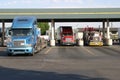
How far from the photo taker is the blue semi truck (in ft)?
115

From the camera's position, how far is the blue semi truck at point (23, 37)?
3519 cm

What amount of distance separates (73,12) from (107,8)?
18.7ft

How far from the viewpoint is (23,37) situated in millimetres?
35625

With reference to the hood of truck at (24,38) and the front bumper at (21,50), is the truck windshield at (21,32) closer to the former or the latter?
the hood of truck at (24,38)

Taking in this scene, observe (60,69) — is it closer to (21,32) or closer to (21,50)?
(21,50)

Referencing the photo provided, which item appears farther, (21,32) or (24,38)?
(21,32)

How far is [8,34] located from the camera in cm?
3656

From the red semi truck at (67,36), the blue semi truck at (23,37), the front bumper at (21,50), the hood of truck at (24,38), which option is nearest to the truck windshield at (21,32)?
the blue semi truck at (23,37)

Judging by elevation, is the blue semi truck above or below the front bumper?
above

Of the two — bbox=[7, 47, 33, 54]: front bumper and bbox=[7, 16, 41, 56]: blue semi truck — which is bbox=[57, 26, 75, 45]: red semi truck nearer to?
bbox=[7, 16, 41, 56]: blue semi truck

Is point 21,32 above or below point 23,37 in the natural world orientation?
above

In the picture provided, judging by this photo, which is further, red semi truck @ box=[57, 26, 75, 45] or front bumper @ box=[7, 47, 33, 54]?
red semi truck @ box=[57, 26, 75, 45]

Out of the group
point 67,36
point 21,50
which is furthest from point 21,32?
point 67,36

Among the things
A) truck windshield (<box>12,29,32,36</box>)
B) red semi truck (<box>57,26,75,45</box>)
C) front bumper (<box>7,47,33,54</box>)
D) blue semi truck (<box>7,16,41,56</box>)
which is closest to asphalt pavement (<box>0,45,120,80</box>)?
front bumper (<box>7,47,33,54</box>)
